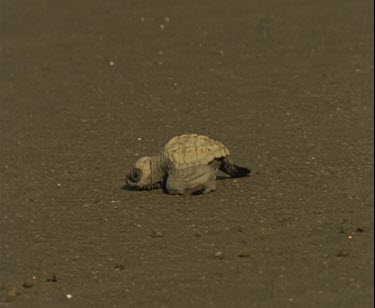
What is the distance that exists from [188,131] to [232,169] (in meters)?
1.85

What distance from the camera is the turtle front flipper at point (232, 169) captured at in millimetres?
9344

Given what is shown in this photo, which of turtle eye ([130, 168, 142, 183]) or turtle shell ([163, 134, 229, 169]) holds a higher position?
turtle shell ([163, 134, 229, 169])

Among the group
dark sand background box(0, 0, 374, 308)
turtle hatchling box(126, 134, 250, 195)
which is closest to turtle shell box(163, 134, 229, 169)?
turtle hatchling box(126, 134, 250, 195)

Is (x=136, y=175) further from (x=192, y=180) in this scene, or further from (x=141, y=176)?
(x=192, y=180)

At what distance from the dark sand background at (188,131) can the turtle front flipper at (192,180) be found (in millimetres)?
94

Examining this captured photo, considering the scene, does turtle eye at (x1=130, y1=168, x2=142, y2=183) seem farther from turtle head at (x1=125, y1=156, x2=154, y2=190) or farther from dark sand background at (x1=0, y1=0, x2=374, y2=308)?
dark sand background at (x1=0, y1=0, x2=374, y2=308)

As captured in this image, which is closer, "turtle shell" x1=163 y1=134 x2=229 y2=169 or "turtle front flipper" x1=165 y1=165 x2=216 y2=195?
"turtle front flipper" x1=165 y1=165 x2=216 y2=195

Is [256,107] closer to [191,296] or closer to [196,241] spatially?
[196,241]

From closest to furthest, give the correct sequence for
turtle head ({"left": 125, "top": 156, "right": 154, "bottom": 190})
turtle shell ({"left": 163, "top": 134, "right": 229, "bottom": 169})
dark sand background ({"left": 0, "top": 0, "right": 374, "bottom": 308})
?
1. dark sand background ({"left": 0, "top": 0, "right": 374, "bottom": 308})
2. turtle shell ({"left": 163, "top": 134, "right": 229, "bottom": 169})
3. turtle head ({"left": 125, "top": 156, "right": 154, "bottom": 190})

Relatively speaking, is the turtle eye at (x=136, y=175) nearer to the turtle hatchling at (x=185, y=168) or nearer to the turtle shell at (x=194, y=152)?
the turtle hatchling at (x=185, y=168)

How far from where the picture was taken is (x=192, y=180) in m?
9.10

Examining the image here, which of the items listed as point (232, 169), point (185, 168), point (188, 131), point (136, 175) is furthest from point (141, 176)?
point (188, 131)

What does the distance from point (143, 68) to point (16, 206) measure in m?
5.02

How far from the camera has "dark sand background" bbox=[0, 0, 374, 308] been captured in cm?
754
